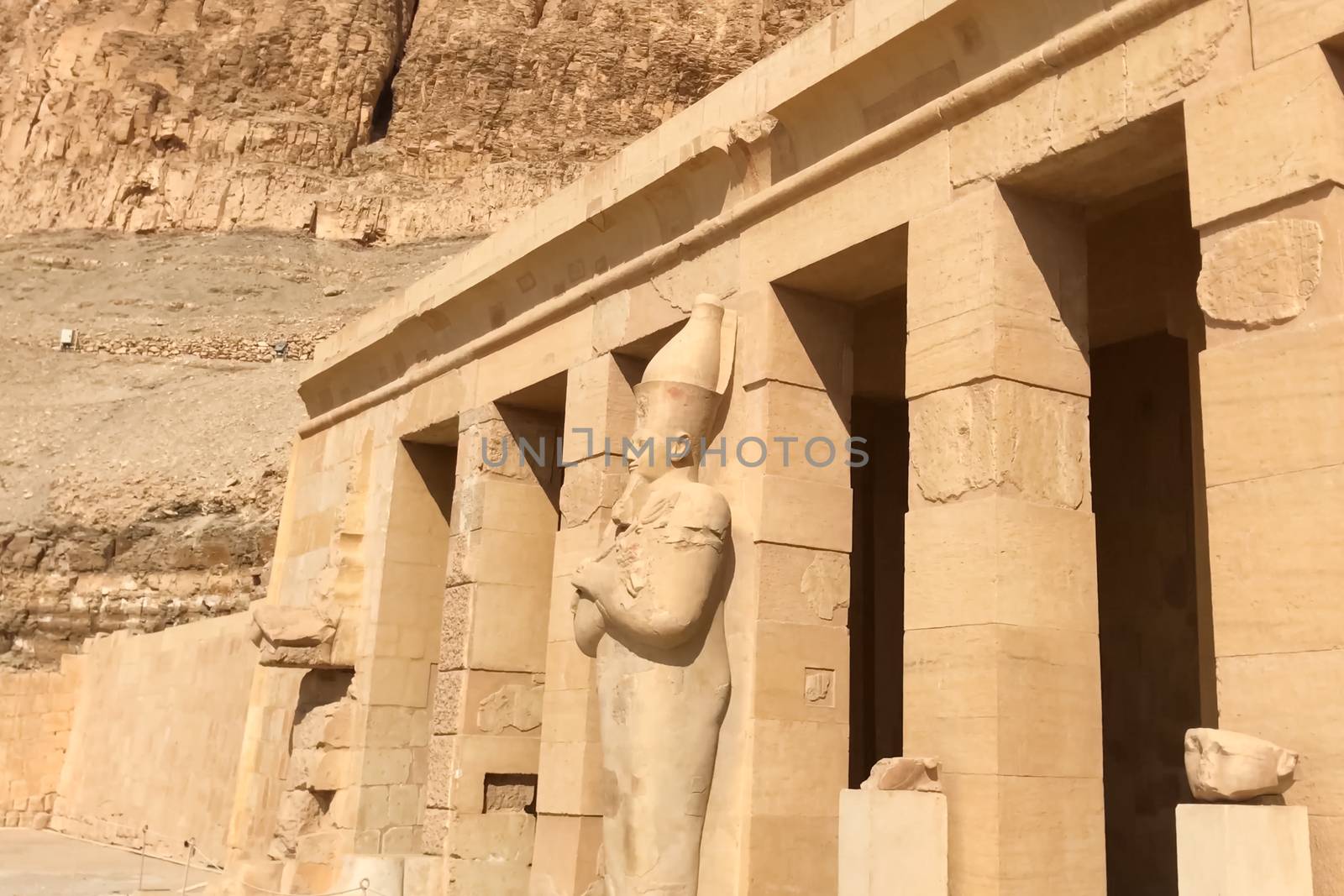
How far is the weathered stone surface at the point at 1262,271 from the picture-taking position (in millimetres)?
3523

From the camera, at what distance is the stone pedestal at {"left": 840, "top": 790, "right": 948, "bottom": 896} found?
3994 mm

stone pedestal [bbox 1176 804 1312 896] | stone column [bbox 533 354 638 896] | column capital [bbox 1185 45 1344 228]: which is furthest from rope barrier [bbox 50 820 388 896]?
column capital [bbox 1185 45 1344 228]

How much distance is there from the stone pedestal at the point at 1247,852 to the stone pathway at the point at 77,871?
732 centimetres

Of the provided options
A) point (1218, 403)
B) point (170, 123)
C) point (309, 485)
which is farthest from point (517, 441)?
point (170, 123)

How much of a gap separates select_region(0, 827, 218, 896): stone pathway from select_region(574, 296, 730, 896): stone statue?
490 cm

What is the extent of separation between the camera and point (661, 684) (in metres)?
5.09

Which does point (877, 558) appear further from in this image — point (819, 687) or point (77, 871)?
point (77, 871)

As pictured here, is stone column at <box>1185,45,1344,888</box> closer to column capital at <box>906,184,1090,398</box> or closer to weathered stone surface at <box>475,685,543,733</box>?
column capital at <box>906,184,1090,398</box>

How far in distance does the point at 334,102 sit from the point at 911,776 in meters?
41.4

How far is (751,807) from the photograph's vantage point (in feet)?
16.4

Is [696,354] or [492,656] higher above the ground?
[696,354]

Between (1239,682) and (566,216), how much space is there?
14.4 feet

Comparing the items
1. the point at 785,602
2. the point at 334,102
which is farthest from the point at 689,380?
the point at 334,102

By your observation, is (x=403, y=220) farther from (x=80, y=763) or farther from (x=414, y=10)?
(x=80, y=763)
